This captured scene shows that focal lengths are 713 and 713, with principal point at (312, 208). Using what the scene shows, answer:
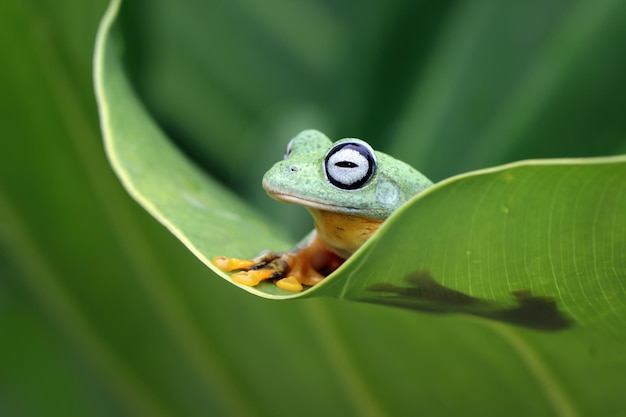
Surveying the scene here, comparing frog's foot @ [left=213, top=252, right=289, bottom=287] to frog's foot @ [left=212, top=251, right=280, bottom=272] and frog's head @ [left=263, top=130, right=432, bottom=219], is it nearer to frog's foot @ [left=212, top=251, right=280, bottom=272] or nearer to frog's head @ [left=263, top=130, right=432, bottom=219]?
frog's foot @ [left=212, top=251, right=280, bottom=272]

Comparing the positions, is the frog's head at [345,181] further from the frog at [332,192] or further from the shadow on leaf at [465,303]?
the shadow on leaf at [465,303]

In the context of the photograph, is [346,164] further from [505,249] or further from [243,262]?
[505,249]

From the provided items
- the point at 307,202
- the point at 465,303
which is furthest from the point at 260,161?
the point at 465,303

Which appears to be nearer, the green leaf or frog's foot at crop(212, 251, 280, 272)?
the green leaf

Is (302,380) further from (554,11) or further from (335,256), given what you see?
(554,11)

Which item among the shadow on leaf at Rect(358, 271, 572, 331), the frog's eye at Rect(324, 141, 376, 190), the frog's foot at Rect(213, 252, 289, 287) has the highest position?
the frog's eye at Rect(324, 141, 376, 190)

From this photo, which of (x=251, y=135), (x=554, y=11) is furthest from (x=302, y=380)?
(x=554, y=11)

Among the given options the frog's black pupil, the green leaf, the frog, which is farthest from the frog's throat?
the green leaf

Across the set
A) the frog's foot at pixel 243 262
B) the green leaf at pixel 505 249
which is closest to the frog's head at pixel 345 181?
the frog's foot at pixel 243 262
